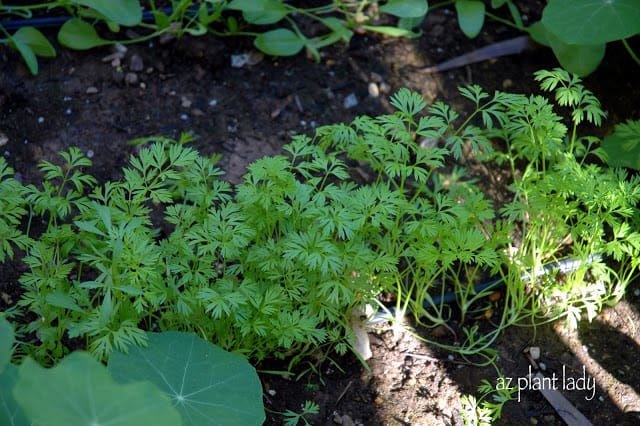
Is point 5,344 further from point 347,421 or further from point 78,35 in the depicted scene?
point 78,35

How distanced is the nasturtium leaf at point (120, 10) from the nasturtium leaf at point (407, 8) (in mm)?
918

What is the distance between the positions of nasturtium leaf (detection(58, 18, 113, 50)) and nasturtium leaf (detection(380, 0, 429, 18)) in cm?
107

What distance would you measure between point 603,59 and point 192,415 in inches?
88.7

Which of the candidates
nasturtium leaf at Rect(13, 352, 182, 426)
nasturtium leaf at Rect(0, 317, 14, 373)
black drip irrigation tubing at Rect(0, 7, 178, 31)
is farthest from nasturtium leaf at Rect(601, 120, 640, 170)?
nasturtium leaf at Rect(0, 317, 14, 373)

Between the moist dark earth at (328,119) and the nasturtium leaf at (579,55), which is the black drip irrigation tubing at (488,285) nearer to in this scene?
the moist dark earth at (328,119)

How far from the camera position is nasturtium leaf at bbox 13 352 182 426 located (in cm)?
136

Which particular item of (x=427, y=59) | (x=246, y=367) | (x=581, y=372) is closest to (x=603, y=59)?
(x=427, y=59)

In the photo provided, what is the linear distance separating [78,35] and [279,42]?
754 mm

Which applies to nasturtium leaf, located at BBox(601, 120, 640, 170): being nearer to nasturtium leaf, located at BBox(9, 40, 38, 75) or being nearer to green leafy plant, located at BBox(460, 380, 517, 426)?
green leafy plant, located at BBox(460, 380, 517, 426)

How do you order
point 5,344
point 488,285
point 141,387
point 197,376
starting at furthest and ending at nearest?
point 488,285
point 197,376
point 5,344
point 141,387

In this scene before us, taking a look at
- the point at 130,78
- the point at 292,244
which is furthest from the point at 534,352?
the point at 130,78

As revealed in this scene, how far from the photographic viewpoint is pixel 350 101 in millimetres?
2887

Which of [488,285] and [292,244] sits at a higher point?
[292,244]

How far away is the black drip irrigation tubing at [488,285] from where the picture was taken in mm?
2354
